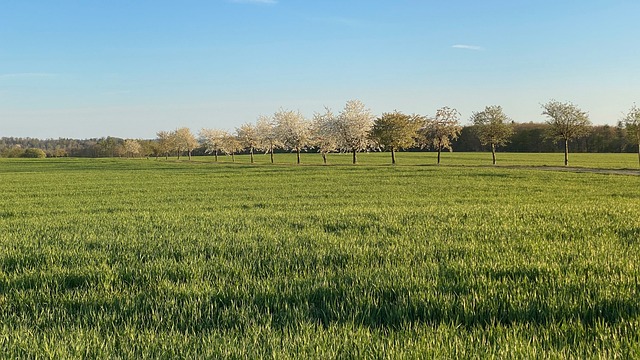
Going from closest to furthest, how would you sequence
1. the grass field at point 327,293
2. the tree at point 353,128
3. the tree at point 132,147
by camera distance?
the grass field at point 327,293 → the tree at point 353,128 → the tree at point 132,147

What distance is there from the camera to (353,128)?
2830 inches

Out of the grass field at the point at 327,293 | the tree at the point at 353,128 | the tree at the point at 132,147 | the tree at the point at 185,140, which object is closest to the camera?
the grass field at the point at 327,293

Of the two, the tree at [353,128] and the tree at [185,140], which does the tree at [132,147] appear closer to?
the tree at [185,140]

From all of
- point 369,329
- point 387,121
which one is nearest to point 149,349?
point 369,329

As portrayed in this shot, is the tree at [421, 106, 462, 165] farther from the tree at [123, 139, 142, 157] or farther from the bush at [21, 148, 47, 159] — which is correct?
the bush at [21, 148, 47, 159]

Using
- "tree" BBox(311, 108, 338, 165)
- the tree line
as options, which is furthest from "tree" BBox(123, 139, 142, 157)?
"tree" BBox(311, 108, 338, 165)

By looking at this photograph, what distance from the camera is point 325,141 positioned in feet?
247

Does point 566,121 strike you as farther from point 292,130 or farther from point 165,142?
point 165,142

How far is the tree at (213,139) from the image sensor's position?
4142 inches

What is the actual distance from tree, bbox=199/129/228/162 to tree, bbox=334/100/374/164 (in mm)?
39871

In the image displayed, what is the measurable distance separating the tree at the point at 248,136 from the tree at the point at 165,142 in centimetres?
3531

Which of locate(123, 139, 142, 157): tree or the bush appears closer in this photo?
the bush

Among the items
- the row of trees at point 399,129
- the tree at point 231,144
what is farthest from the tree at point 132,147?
the row of trees at point 399,129

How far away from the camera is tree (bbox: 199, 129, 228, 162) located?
105219mm
